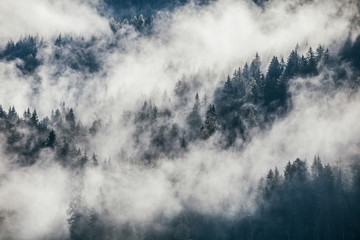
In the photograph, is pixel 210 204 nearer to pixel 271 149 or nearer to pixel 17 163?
pixel 271 149

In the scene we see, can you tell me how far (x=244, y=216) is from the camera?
6344 inches

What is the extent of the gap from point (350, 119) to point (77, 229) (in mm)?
114520

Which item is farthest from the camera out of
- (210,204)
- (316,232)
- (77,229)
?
(210,204)

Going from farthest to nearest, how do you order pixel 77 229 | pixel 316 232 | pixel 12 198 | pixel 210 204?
1. pixel 12 198
2. pixel 210 204
3. pixel 77 229
4. pixel 316 232

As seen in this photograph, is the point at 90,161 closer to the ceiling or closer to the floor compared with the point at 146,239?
closer to the ceiling

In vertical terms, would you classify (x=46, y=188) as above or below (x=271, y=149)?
below

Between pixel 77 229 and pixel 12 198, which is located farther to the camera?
pixel 12 198

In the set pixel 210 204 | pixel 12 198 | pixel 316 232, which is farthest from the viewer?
pixel 12 198

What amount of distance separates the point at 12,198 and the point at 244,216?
8975 cm

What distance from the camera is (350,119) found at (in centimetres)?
19212

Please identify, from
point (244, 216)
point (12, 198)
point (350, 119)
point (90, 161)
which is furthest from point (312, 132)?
point (12, 198)

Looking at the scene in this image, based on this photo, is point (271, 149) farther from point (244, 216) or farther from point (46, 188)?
point (46, 188)

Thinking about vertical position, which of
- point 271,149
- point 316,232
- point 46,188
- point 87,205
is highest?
point 271,149

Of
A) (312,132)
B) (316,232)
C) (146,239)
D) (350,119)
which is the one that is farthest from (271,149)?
(146,239)
